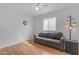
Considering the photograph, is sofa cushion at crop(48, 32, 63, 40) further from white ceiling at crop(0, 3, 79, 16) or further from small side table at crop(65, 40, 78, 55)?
white ceiling at crop(0, 3, 79, 16)

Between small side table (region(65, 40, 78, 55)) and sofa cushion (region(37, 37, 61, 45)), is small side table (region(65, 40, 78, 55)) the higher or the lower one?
the lower one

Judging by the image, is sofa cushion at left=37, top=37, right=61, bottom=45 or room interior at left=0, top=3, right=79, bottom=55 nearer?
room interior at left=0, top=3, right=79, bottom=55

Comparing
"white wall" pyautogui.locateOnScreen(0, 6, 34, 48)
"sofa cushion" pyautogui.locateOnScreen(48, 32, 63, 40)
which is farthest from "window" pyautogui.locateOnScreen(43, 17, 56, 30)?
"white wall" pyautogui.locateOnScreen(0, 6, 34, 48)

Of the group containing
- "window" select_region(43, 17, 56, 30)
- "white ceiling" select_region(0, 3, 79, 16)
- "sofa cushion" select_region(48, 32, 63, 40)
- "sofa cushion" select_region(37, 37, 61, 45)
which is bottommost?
"sofa cushion" select_region(37, 37, 61, 45)

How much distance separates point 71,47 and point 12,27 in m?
1.10

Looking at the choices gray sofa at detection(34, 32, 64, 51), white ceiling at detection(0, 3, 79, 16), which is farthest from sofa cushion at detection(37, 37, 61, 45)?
white ceiling at detection(0, 3, 79, 16)

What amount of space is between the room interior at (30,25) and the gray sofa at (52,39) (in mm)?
52

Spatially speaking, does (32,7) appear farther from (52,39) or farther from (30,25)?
(52,39)

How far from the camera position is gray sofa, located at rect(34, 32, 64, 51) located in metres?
1.54

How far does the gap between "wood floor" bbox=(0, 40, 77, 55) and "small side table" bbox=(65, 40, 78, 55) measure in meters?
0.13

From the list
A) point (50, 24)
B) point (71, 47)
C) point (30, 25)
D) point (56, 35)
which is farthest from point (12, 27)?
point (71, 47)

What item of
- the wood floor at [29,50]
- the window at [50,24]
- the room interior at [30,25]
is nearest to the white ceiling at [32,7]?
the room interior at [30,25]

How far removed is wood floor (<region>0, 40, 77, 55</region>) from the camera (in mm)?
1457
